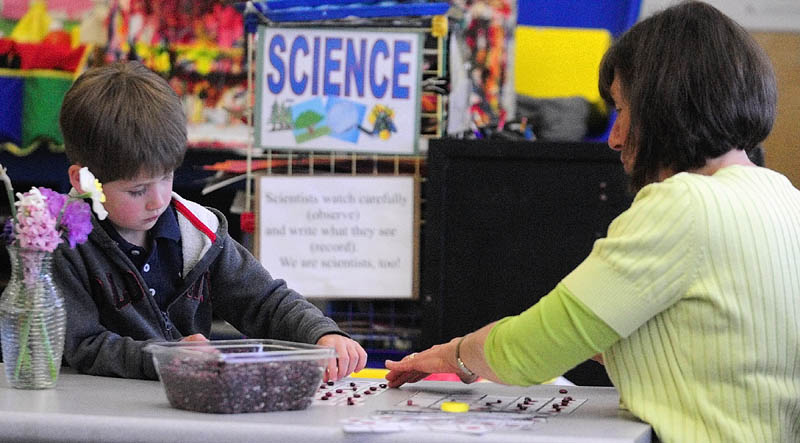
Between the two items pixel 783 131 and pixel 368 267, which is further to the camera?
pixel 783 131

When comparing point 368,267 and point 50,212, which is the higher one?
point 50,212

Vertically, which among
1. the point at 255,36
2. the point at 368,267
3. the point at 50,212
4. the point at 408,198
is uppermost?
the point at 255,36

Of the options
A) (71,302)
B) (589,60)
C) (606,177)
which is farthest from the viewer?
(589,60)

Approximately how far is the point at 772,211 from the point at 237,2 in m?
2.04

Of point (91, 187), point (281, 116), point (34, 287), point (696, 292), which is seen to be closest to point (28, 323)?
point (34, 287)

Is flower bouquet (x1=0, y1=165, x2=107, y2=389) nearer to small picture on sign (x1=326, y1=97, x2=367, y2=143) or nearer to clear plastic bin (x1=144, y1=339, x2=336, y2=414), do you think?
clear plastic bin (x1=144, y1=339, x2=336, y2=414)

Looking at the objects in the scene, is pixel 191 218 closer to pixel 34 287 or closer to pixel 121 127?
pixel 121 127

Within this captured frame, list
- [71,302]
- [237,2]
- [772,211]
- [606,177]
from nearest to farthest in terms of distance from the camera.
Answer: [772,211] < [71,302] < [606,177] < [237,2]

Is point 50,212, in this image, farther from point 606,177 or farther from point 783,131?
point 783,131

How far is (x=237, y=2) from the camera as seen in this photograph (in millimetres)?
2996

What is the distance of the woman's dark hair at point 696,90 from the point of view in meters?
1.28

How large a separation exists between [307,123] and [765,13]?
1554 millimetres

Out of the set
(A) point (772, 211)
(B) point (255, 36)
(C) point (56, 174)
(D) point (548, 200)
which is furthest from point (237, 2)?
(A) point (772, 211)

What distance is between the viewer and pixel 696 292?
1.18 m
